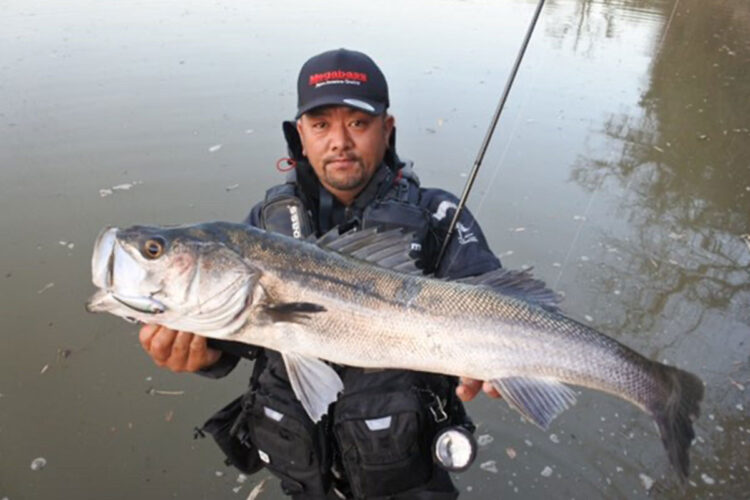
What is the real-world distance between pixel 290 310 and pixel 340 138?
3.18ft

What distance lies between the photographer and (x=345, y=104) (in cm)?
257

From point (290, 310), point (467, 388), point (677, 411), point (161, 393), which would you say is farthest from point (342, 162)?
point (161, 393)

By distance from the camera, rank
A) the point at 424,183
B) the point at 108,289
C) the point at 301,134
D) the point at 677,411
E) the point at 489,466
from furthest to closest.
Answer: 1. the point at 424,183
2. the point at 489,466
3. the point at 301,134
4. the point at 677,411
5. the point at 108,289

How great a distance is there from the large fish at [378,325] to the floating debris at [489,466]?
1596mm

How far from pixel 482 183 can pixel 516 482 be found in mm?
4047

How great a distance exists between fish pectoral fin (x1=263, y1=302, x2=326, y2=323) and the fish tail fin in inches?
55.6

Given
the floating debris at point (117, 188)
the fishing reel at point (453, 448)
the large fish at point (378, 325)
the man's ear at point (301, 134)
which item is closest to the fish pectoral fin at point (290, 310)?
the large fish at point (378, 325)

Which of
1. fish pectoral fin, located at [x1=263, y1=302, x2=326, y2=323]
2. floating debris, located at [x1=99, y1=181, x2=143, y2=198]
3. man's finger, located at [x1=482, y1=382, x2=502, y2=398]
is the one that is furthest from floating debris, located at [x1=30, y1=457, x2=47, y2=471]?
floating debris, located at [x1=99, y1=181, x2=143, y2=198]

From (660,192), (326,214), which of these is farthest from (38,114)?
(660,192)

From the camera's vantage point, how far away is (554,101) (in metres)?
9.38

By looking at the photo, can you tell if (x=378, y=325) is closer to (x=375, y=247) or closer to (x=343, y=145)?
(x=375, y=247)

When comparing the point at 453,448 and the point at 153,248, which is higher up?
the point at 153,248

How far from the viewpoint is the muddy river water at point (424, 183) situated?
3586mm

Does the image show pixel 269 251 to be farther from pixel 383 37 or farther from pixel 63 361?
pixel 383 37
